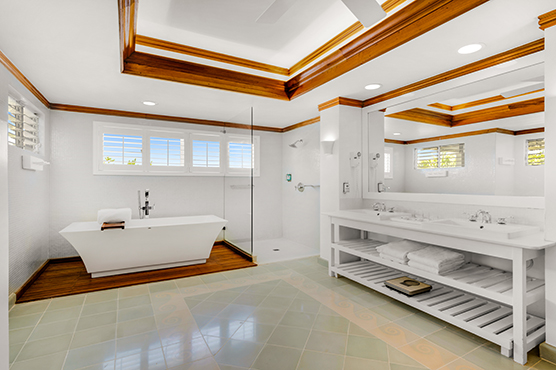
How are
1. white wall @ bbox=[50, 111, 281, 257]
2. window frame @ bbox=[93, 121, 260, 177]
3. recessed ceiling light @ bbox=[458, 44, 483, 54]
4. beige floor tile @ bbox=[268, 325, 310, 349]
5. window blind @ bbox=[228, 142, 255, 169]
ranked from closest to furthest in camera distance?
beige floor tile @ bbox=[268, 325, 310, 349]
recessed ceiling light @ bbox=[458, 44, 483, 54]
white wall @ bbox=[50, 111, 281, 257]
window frame @ bbox=[93, 121, 260, 177]
window blind @ bbox=[228, 142, 255, 169]

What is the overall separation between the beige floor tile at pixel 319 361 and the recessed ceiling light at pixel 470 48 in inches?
99.8

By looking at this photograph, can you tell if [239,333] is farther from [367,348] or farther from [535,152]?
[535,152]

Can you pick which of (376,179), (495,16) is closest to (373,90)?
(376,179)

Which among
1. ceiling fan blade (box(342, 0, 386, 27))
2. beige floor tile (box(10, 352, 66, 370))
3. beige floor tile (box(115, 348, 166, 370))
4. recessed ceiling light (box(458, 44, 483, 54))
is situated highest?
recessed ceiling light (box(458, 44, 483, 54))

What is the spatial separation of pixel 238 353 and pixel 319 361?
57cm

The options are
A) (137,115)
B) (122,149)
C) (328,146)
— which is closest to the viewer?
Result: (328,146)

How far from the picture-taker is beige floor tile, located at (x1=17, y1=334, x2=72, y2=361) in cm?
209

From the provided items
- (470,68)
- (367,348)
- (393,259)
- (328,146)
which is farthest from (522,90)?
(367,348)

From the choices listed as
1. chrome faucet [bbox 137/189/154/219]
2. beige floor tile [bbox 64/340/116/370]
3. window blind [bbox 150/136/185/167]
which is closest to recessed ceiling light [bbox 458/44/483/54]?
beige floor tile [bbox 64/340/116/370]

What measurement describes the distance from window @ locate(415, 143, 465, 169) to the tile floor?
1463mm

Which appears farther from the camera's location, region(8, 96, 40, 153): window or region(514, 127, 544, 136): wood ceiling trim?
region(8, 96, 40, 153): window

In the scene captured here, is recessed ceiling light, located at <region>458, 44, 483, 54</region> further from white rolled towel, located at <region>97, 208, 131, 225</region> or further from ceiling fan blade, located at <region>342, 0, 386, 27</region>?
white rolled towel, located at <region>97, 208, 131, 225</region>

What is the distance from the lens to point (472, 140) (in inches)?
111

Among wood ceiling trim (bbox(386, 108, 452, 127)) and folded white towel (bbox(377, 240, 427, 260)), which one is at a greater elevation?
wood ceiling trim (bbox(386, 108, 452, 127))
